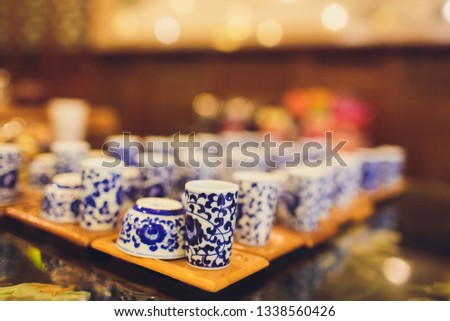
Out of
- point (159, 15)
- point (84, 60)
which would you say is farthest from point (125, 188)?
point (84, 60)

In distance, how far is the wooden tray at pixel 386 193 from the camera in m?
1.80

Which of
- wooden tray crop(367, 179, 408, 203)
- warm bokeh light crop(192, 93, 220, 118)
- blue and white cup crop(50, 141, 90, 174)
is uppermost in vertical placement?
warm bokeh light crop(192, 93, 220, 118)

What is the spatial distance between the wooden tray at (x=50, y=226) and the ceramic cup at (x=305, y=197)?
1.52 ft

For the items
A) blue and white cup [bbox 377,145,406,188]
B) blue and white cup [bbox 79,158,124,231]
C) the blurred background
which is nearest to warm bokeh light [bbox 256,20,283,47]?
the blurred background

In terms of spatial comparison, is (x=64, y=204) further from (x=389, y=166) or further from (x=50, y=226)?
(x=389, y=166)

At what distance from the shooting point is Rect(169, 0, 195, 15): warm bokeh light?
5.15 meters

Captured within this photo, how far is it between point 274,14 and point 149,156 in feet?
11.9

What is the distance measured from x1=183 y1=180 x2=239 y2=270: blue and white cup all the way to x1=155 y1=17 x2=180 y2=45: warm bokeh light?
4.51m

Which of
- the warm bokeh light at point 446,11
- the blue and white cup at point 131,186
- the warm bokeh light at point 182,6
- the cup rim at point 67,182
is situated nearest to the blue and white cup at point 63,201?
the cup rim at point 67,182

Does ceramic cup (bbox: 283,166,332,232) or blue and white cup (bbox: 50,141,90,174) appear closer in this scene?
ceramic cup (bbox: 283,166,332,232)

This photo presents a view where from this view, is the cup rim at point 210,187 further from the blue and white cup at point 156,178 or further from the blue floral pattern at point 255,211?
the blue and white cup at point 156,178

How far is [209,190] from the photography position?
0.85 metres

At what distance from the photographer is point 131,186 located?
117 cm

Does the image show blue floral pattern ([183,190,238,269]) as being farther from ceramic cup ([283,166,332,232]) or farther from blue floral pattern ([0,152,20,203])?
blue floral pattern ([0,152,20,203])
